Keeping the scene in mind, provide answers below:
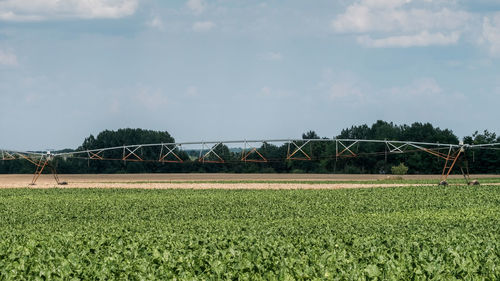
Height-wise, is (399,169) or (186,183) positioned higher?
(399,169)

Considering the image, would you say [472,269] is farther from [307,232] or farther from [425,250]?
[307,232]

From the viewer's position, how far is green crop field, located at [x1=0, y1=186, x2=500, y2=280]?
714 inches

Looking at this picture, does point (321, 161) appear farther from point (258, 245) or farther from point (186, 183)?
point (258, 245)

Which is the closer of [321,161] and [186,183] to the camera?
[186,183]

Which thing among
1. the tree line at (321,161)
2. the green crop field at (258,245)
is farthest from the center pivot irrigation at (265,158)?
the green crop field at (258,245)

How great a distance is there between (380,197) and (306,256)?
34.6 meters

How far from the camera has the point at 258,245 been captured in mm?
22359

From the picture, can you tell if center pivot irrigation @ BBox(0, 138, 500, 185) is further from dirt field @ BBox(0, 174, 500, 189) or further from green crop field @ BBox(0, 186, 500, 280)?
green crop field @ BBox(0, 186, 500, 280)

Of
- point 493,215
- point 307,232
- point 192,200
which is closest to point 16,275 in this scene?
point 307,232

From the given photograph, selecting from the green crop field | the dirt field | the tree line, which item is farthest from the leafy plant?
the green crop field

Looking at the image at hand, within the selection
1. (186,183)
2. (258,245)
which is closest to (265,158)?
(186,183)

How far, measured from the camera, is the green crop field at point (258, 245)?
18.1 m

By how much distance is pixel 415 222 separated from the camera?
117ft

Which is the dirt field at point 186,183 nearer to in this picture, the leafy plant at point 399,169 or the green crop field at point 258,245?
the leafy plant at point 399,169
